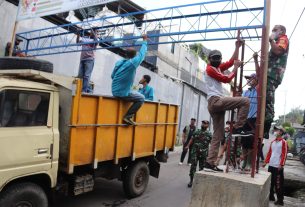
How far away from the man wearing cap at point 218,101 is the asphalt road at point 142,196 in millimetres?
2481

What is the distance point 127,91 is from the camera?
5.86 metres

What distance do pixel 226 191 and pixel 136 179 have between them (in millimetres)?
3144

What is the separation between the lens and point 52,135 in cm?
458

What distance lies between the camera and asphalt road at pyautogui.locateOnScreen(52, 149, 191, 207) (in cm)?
609

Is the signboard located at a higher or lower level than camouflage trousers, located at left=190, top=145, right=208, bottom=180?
higher

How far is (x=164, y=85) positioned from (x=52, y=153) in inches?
572

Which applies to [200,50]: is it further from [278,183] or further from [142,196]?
[142,196]

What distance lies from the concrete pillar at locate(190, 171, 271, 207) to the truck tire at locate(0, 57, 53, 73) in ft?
9.22

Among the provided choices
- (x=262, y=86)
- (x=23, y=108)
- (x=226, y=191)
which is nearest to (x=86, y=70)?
(x=23, y=108)

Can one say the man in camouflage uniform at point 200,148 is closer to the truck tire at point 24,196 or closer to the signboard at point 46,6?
the signboard at point 46,6

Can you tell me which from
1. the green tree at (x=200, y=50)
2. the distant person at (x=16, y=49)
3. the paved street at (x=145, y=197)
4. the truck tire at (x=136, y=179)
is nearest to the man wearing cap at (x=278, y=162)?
the paved street at (x=145, y=197)

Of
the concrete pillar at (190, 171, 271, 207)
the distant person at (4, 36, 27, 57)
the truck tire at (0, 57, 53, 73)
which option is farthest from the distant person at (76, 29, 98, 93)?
the concrete pillar at (190, 171, 271, 207)

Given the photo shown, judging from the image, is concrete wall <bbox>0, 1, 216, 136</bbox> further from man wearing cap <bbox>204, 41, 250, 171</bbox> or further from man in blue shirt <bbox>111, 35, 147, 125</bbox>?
man wearing cap <bbox>204, 41, 250, 171</bbox>

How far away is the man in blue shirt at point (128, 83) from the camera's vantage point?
19.1 ft
